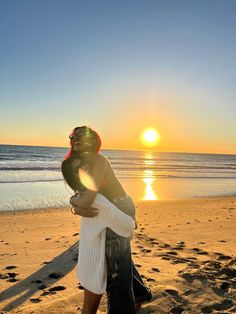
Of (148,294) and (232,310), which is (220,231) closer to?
(232,310)

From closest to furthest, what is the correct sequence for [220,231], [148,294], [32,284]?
[148,294]
[32,284]
[220,231]

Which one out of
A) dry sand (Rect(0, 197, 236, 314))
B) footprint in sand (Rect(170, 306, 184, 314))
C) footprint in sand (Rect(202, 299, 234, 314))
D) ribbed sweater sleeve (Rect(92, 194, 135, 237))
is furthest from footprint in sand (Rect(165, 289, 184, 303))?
ribbed sweater sleeve (Rect(92, 194, 135, 237))

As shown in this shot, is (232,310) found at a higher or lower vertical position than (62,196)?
lower

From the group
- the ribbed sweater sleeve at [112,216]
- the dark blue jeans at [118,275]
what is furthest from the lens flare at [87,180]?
the dark blue jeans at [118,275]

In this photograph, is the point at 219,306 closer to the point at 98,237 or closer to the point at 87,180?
the point at 98,237

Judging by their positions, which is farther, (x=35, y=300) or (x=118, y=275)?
(x=35, y=300)

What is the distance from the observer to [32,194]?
17891mm

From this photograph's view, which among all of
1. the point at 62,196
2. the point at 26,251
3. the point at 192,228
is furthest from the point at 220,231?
the point at 62,196

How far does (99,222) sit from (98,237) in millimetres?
139

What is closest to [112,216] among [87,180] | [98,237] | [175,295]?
[98,237]

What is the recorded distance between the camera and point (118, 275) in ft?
10.8

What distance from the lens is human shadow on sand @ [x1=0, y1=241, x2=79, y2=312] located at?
17.0 feet

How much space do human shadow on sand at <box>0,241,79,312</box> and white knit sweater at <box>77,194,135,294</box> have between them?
209 cm

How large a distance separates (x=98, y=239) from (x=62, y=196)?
14.7 metres
